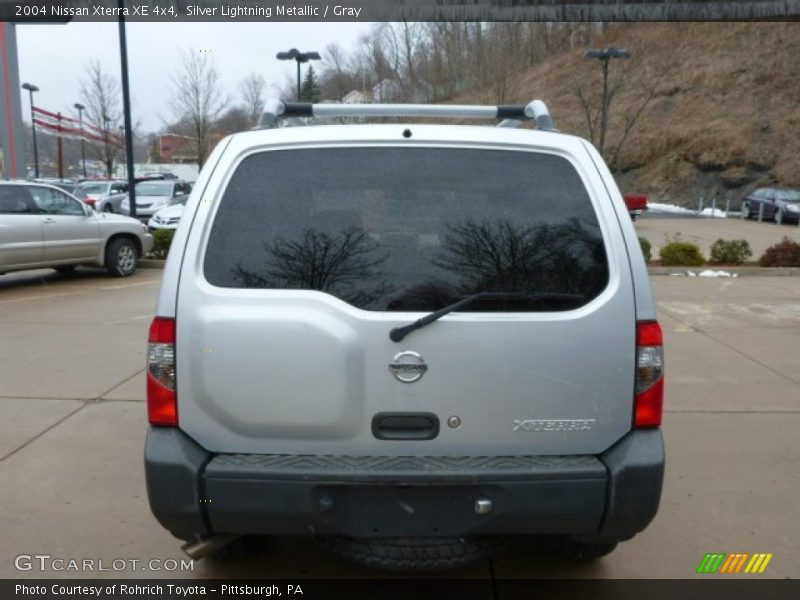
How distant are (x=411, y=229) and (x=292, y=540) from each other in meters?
1.78

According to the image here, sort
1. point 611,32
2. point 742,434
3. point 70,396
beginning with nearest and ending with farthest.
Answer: point 742,434, point 70,396, point 611,32

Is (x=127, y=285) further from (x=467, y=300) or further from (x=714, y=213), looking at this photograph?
(x=714, y=213)

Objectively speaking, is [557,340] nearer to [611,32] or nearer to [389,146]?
[389,146]

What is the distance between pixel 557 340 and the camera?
2.46 m

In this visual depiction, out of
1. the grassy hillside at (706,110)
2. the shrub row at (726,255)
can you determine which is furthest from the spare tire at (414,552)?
the grassy hillside at (706,110)

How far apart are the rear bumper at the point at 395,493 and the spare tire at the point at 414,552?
7 cm

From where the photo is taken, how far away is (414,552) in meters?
2.54

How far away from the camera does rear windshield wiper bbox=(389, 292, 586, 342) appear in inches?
95.5

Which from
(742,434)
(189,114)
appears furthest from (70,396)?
(189,114)

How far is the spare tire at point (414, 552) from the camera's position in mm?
2527

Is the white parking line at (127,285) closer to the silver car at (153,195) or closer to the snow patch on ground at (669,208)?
the silver car at (153,195)

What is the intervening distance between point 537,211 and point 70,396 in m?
4.42

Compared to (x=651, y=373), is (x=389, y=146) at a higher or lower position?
higher

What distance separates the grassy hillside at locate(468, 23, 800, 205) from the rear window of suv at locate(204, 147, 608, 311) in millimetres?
31703
